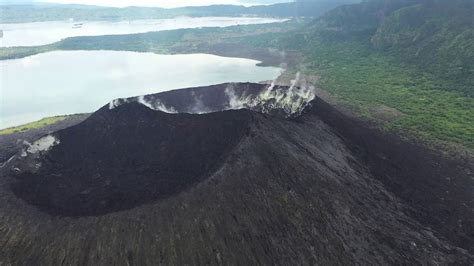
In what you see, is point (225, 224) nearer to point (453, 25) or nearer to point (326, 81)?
point (326, 81)

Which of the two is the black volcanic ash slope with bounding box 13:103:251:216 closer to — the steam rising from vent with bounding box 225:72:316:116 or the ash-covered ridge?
the ash-covered ridge

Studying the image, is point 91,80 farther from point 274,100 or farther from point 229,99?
point 274,100

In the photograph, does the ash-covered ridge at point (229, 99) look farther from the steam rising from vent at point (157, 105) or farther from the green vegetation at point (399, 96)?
the green vegetation at point (399, 96)

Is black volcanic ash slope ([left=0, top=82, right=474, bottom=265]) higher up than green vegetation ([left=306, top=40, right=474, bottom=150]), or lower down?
higher up

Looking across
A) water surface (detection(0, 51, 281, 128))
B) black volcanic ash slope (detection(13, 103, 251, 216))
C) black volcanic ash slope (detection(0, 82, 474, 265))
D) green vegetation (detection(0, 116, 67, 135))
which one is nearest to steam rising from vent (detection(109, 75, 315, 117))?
black volcanic ash slope (detection(0, 82, 474, 265))

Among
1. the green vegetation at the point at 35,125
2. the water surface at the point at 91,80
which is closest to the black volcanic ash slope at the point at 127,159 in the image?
the green vegetation at the point at 35,125
